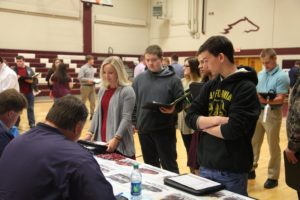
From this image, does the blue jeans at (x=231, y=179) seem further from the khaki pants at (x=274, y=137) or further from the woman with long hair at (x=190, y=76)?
the khaki pants at (x=274, y=137)

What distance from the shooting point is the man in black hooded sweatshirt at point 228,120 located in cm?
201

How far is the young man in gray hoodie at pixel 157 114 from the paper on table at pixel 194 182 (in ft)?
3.65

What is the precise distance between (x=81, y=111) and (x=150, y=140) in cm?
204

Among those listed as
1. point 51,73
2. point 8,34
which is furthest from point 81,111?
point 8,34

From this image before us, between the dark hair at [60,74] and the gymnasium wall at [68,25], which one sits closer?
the dark hair at [60,74]

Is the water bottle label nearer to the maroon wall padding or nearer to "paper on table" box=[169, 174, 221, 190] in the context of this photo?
"paper on table" box=[169, 174, 221, 190]

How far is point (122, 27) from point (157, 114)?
13.2 metres

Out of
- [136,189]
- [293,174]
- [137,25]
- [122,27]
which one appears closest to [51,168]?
[136,189]

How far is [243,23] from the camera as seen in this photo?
43.0 ft

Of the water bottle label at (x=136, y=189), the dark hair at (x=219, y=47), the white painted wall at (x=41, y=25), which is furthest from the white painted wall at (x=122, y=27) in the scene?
the water bottle label at (x=136, y=189)

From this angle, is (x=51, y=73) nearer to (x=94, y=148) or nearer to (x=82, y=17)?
(x=94, y=148)

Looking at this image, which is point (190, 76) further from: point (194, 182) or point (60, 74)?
point (60, 74)

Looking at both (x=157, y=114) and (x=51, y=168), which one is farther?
(x=157, y=114)

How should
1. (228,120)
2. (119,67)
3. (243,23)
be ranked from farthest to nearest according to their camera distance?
1. (243,23)
2. (119,67)
3. (228,120)
